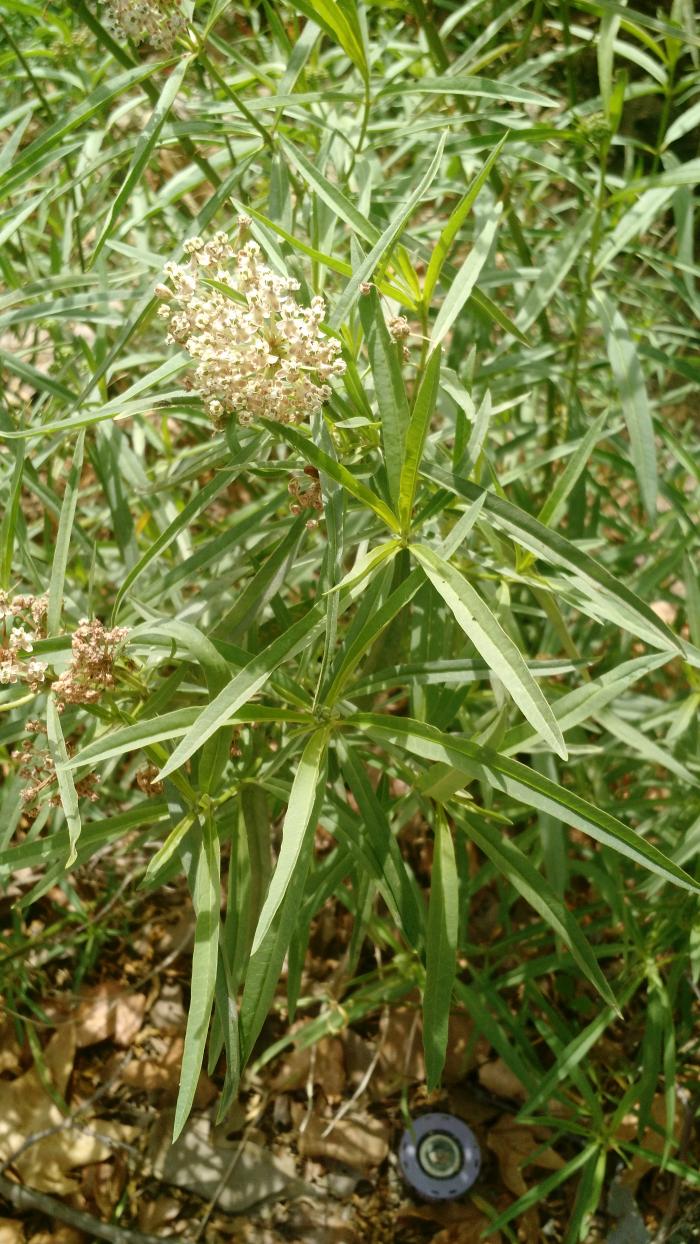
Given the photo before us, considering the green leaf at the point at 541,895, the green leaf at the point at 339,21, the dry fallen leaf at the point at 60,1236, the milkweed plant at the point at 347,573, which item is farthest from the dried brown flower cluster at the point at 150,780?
the dry fallen leaf at the point at 60,1236

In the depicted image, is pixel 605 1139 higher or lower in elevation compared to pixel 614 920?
lower

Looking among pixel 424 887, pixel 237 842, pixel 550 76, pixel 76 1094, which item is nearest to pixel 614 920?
pixel 424 887

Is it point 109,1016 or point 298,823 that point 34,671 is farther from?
point 109,1016

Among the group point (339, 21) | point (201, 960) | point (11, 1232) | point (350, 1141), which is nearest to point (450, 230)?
point (339, 21)

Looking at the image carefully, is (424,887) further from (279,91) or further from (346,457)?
(279,91)

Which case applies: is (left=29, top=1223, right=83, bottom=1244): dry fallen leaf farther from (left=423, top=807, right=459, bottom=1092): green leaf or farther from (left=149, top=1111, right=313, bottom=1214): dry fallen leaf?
(left=423, top=807, right=459, bottom=1092): green leaf

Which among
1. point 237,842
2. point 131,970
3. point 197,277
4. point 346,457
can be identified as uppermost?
point 197,277

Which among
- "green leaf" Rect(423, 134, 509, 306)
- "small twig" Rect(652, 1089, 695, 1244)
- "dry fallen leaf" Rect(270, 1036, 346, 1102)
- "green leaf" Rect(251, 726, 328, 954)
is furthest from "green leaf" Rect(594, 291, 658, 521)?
"dry fallen leaf" Rect(270, 1036, 346, 1102)
